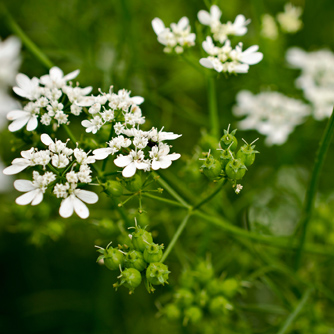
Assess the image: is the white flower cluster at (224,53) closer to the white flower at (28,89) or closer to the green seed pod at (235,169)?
the green seed pod at (235,169)

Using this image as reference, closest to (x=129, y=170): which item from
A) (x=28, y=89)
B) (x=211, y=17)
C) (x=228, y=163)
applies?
(x=228, y=163)

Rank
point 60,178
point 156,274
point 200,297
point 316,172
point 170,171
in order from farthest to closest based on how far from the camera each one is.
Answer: point 170,171, point 200,297, point 316,172, point 60,178, point 156,274

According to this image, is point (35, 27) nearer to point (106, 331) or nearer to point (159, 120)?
point (159, 120)

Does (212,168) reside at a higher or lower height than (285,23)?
lower

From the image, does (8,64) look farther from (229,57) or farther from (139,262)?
(139,262)

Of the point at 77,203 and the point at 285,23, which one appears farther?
the point at 285,23

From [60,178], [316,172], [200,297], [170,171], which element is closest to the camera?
[60,178]

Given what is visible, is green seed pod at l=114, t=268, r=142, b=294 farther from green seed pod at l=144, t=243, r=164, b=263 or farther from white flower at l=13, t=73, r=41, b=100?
white flower at l=13, t=73, r=41, b=100

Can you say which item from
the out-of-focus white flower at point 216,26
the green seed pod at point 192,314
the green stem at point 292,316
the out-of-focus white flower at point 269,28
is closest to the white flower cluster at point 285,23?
the out-of-focus white flower at point 269,28
